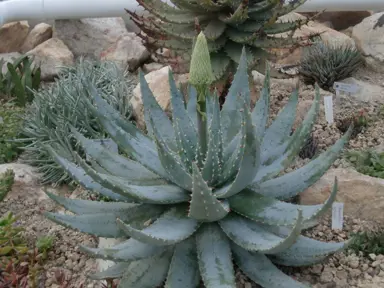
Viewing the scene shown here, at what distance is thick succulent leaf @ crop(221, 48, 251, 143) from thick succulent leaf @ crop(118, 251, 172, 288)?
668mm

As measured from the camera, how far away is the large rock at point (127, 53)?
5816 mm

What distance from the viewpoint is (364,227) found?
307cm

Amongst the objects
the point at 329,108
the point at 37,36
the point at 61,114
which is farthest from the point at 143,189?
the point at 37,36

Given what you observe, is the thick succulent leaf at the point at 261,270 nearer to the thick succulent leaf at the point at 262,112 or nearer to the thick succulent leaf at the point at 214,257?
the thick succulent leaf at the point at 214,257

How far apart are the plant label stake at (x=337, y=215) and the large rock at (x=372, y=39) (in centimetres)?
293

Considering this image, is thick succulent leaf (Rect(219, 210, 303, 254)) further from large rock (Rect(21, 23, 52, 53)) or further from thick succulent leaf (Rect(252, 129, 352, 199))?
large rock (Rect(21, 23, 52, 53))

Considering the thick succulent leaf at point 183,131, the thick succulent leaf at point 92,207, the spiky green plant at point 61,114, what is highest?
the thick succulent leaf at point 183,131

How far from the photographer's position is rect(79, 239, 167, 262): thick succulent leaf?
2135mm

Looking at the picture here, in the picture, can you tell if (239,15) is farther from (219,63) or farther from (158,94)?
(158,94)

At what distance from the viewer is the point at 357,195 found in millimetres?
3146

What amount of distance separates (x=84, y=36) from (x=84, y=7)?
0.56 metres

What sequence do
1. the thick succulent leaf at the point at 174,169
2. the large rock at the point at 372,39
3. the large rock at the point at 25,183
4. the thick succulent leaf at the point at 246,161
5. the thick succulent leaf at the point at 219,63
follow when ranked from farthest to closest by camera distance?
the large rock at the point at 372,39 → the thick succulent leaf at the point at 219,63 → the large rock at the point at 25,183 → the thick succulent leaf at the point at 174,169 → the thick succulent leaf at the point at 246,161

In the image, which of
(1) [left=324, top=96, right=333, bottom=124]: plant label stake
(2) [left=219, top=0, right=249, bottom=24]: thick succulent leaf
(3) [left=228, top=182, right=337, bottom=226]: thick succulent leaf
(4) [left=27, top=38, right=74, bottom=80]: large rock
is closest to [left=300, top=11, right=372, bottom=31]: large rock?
(1) [left=324, top=96, right=333, bottom=124]: plant label stake

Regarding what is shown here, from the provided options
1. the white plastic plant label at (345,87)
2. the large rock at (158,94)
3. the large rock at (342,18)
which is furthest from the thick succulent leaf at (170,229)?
the large rock at (342,18)
